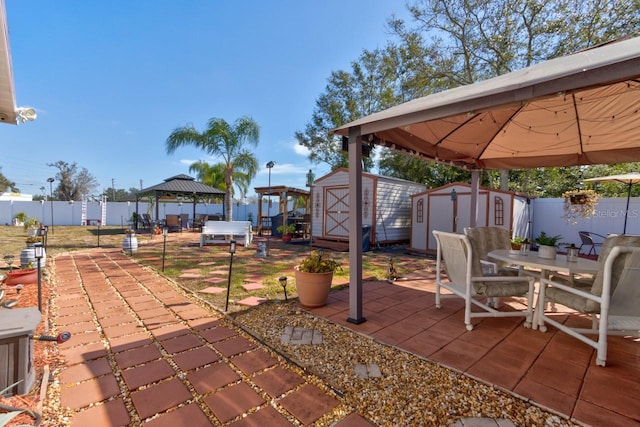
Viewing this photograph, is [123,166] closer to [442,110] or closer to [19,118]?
[19,118]

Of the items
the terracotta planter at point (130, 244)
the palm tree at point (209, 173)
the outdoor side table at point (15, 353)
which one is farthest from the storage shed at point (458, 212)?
the palm tree at point (209, 173)

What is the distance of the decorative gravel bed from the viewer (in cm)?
165

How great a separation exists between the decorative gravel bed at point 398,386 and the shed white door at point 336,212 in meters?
7.00

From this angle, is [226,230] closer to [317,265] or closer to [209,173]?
[317,265]

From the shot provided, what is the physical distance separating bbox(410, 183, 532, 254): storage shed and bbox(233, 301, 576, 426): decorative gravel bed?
687cm

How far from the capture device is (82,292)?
13.1ft

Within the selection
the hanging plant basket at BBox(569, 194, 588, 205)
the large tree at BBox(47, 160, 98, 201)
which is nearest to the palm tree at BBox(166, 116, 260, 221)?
the hanging plant basket at BBox(569, 194, 588, 205)

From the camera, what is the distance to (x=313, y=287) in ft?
11.2

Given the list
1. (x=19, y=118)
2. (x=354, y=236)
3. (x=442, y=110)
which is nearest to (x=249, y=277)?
(x=354, y=236)

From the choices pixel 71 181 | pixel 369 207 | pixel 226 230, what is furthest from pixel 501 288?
pixel 71 181

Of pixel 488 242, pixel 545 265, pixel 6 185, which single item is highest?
pixel 6 185

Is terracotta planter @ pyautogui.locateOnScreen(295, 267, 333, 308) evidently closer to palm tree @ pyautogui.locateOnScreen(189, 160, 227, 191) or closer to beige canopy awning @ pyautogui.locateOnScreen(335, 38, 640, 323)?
beige canopy awning @ pyautogui.locateOnScreen(335, 38, 640, 323)

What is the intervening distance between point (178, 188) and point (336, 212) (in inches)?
321

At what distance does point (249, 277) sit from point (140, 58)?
1022 cm
